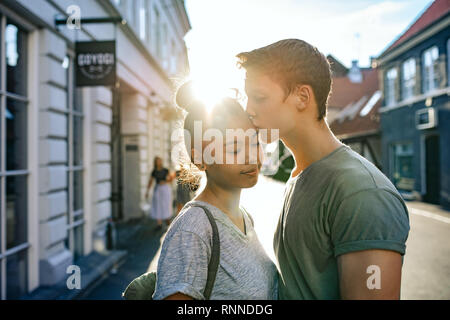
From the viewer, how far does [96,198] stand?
6758 mm

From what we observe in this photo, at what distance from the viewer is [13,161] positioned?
4305 mm

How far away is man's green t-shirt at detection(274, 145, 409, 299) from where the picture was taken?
1.06 meters

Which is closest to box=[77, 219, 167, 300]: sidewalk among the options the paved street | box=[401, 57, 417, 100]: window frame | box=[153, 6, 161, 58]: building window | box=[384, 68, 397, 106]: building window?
the paved street

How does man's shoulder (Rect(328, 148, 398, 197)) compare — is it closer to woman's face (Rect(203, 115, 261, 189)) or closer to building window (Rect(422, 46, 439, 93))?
woman's face (Rect(203, 115, 261, 189))

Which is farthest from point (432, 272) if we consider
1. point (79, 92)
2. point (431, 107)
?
point (431, 107)

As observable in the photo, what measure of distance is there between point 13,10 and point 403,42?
1398 centimetres

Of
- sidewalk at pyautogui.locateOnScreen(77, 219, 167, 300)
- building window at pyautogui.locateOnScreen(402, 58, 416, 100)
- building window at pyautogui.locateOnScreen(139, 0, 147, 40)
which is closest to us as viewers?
sidewalk at pyautogui.locateOnScreen(77, 219, 167, 300)

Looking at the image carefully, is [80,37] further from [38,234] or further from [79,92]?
[38,234]

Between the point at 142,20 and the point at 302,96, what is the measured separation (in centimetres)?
1070

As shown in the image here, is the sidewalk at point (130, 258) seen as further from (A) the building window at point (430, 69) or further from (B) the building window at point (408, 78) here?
(B) the building window at point (408, 78)

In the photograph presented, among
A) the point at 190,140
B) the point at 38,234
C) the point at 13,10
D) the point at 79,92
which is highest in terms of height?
the point at 13,10

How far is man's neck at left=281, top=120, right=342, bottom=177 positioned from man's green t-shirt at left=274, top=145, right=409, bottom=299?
0.05 meters

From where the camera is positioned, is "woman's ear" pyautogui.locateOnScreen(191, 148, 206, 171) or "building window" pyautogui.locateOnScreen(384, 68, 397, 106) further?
"building window" pyautogui.locateOnScreen(384, 68, 397, 106)

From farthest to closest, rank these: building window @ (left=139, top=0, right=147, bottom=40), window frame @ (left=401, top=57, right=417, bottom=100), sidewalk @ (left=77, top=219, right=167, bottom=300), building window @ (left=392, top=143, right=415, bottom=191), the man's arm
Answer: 1. building window @ (left=392, top=143, right=415, bottom=191)
2. window frame @ (left=401, top=57, right=417, bottom=100)
3. building window @ (left=139, top=0, right=147, bottom=40)
4. sidewalk @ (left=77, top=219, right=167, bottom=300)
5. the man's arm
